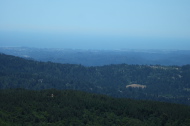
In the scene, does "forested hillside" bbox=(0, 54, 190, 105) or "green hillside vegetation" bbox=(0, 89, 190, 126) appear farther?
"forested hillside" bbox=(0, 54, 190, 105)

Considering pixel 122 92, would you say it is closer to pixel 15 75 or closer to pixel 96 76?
pixel 96 76

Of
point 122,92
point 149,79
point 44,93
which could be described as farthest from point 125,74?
point 44,93

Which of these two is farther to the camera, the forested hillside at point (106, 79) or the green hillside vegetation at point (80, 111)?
the forested hillside at point (106, 79)

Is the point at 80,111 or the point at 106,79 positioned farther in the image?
the point at 106,79

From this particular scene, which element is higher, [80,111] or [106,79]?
[80,111]
